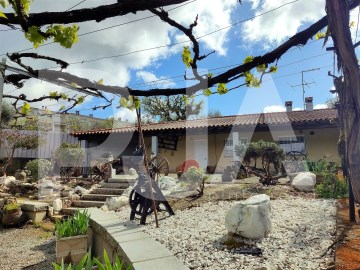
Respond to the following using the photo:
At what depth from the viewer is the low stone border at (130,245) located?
8.64 ft

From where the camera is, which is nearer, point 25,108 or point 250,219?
point 25,108

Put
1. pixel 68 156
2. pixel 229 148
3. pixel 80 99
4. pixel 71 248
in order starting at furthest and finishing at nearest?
pixel 229 148
pixel 68 156
pixel 71 248
pixel 80 99

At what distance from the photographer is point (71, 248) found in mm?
4258

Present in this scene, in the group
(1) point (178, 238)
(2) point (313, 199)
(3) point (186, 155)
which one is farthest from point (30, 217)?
(3) point (186, 155)

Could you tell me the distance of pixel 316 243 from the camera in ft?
10.5

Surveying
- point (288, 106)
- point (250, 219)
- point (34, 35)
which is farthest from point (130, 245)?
point (288, 106)

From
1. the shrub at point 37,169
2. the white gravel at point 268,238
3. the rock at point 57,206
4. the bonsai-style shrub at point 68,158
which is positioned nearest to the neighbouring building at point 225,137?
the bonsai-style shrub at point 68,158

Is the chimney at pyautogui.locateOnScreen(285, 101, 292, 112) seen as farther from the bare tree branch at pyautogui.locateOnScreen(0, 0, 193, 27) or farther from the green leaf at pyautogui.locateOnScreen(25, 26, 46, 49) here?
the green leaf at pyautogui.locateOnScreen(25, 26, 46, 49)

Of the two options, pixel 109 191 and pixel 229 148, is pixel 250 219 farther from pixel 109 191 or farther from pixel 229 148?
pixel 229 148

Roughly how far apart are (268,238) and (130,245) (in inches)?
65.0

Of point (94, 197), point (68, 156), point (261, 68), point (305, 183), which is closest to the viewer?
point (261, 68)

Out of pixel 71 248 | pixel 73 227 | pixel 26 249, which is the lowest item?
pixel 26 249

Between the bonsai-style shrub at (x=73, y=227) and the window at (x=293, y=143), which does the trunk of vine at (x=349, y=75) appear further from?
the window at (x=293, y=143)

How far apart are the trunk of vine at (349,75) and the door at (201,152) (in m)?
14.9
